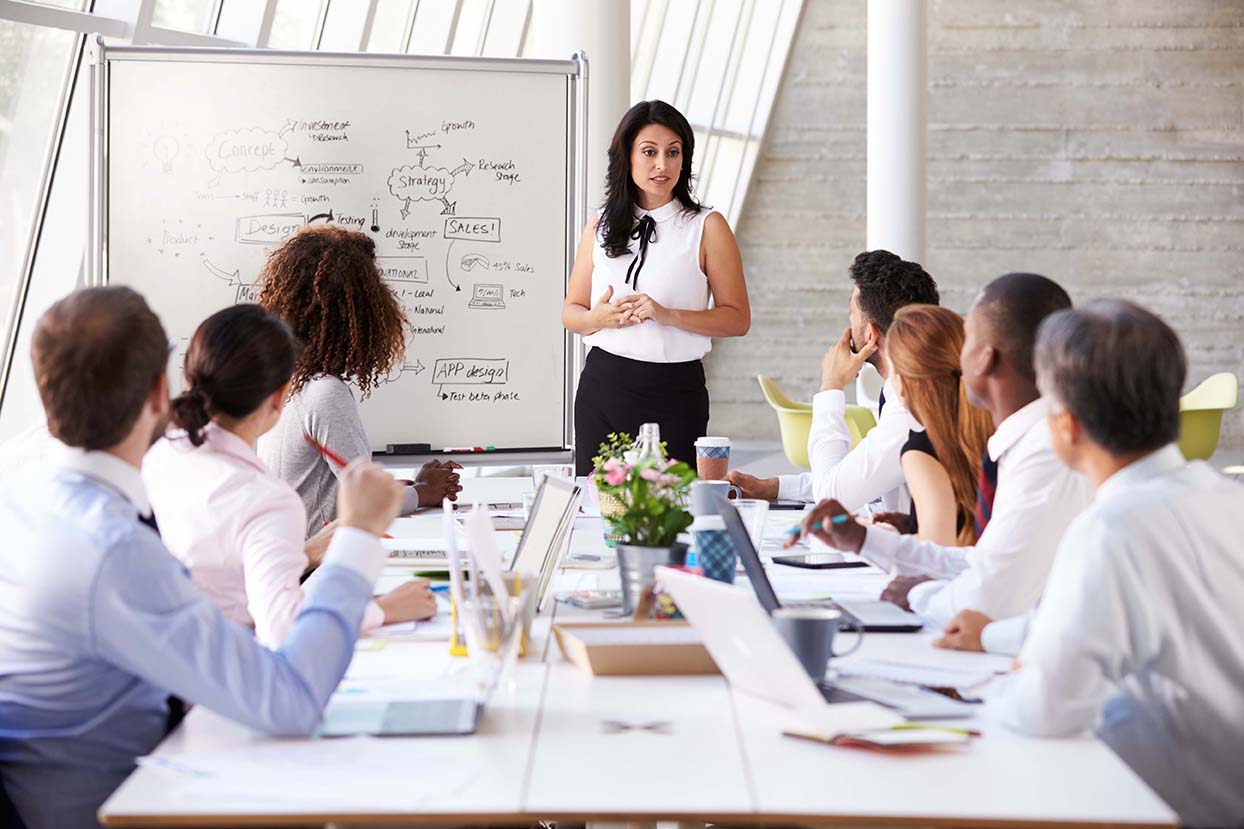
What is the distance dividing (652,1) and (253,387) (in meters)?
9.34

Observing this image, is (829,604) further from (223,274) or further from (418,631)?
(223,274)

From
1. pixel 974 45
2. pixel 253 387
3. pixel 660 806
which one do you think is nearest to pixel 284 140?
pixel 253 387

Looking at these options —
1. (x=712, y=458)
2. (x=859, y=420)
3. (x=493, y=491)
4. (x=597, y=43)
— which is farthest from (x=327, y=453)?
(x=859, y=420)

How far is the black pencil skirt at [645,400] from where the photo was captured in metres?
4.12

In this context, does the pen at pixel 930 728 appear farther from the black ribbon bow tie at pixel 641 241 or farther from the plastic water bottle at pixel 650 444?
the black ribbon bow tie at pixel 641 241

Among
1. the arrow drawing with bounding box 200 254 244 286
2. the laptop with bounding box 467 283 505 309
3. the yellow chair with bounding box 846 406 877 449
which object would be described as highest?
the arrow drawing with bounding box 200 254 244 286

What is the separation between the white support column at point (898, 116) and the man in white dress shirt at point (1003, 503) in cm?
737

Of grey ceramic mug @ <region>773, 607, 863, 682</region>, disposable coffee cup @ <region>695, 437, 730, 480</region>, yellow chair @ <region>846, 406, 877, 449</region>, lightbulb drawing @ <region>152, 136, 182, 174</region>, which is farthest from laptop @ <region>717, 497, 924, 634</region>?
yellow chair @ <region>846, 406, 877, 449</region>

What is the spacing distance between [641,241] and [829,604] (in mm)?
2075

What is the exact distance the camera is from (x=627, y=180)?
414 cm

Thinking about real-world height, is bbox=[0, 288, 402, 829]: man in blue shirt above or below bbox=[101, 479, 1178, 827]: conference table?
above

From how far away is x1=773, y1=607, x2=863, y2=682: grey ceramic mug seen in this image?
1.73 metres

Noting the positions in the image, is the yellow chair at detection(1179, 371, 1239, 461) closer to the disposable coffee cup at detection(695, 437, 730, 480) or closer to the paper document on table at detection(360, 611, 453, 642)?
the disposable coffee cup at detection(695, 437, 730, 480)

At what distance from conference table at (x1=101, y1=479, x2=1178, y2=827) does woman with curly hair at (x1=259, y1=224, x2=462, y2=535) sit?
4.61 feet
